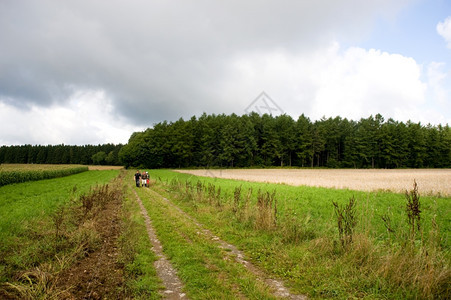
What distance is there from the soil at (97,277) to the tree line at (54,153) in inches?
5584

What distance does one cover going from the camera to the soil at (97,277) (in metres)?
4.12

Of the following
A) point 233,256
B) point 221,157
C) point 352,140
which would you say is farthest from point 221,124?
point 233,256

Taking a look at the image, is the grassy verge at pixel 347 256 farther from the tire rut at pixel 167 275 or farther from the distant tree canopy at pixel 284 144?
the distant tree canopy at pixel 284 144

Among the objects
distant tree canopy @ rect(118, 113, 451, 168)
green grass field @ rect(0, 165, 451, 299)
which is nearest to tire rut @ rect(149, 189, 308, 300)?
green grass field @ rect(0, 165, 451, 299)

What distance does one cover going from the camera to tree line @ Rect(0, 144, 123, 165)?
13700 centimetres

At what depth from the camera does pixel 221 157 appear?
67938 millimetres

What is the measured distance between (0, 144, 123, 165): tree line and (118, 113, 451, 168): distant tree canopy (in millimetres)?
75346

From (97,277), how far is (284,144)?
73.5 metres

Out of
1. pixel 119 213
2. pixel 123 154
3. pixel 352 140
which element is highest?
pixel 352 140

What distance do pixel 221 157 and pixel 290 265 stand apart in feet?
205

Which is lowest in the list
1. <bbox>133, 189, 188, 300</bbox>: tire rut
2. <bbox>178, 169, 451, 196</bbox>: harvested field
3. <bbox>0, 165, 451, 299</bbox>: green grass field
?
<bbox>133, 189, 188, 300</bbox>: tire rut

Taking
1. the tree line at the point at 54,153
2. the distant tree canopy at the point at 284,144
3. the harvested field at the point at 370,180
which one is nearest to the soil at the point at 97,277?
the harvested field at the point at 370,180

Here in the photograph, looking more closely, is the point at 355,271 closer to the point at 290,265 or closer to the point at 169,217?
the point at 290,265

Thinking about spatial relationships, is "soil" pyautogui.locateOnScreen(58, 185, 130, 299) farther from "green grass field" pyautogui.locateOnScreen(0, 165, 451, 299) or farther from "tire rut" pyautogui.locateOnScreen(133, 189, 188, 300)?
"tire rut" pyautogui.locateOnScreen(133, 189, 188, 300)
